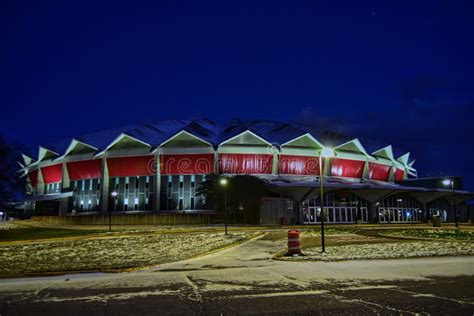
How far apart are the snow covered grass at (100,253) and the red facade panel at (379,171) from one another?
160ft

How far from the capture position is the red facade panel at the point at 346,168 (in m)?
62.0

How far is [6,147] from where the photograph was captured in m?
34.6

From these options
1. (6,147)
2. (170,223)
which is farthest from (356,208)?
(6,147)

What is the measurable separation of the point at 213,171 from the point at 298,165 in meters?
14.2

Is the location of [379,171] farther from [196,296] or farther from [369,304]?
[196,296]

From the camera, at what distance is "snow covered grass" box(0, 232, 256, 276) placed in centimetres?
1360

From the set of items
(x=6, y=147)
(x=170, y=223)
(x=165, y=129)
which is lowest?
(x=170, y=223)

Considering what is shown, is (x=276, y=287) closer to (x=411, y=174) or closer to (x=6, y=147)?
(x=6, y=147)

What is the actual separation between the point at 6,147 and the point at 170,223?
18.2 metres

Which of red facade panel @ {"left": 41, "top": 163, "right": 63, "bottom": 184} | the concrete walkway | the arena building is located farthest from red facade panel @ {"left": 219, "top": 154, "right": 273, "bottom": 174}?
the concrete walkway

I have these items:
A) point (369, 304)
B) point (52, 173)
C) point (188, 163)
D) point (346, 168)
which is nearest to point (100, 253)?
point (369, 304)

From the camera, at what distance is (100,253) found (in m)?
17.7

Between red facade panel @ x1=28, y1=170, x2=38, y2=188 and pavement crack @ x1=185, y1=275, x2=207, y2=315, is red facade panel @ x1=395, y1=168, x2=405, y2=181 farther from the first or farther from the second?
pavement crack @ x1=185, y1=275, x2=207, y2=315

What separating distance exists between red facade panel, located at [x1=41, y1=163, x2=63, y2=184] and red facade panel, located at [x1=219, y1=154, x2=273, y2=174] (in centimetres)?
2953
